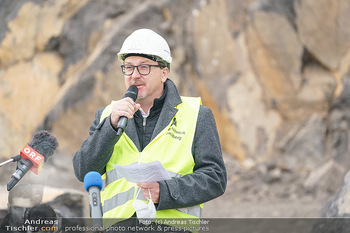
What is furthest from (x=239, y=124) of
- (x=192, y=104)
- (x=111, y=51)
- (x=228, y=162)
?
(x=192, y=104)

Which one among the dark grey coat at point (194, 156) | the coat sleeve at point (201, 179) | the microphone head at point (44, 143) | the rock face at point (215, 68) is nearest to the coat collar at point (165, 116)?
the dark grey coat at point (194, 156)

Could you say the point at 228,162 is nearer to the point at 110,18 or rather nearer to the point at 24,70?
the point at 110,18

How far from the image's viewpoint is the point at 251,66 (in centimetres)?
1075

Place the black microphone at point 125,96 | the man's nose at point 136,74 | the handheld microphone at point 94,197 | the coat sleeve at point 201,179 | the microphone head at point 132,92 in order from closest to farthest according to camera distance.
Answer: the handheld microphone at point 94,197 → the black microphone at point 125,96 → the coat sleeve at point 201,179 → the microphone head at point 132,92 → the man's nose at point 136,74

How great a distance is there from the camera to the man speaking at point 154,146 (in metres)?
2.72

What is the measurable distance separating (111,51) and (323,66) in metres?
4.42

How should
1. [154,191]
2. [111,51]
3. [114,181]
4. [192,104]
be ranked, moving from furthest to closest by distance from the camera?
[111,51], [192,104], [114,181], [154,191]

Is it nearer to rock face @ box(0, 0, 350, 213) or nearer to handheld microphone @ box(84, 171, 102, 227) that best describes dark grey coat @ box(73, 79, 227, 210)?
handheld microphone @ box(84, 171, 102, 227)

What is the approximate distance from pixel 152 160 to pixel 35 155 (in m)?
0.67

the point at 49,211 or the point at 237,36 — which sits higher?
the point at 237,36

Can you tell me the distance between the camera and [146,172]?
2.70 meters

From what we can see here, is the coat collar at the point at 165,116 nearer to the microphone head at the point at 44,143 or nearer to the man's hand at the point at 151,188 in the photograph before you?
the man's hand at the point at 151,188

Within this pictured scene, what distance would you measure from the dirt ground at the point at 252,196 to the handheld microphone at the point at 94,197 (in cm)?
578

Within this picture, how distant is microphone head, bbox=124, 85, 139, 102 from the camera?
2818 millimetres
